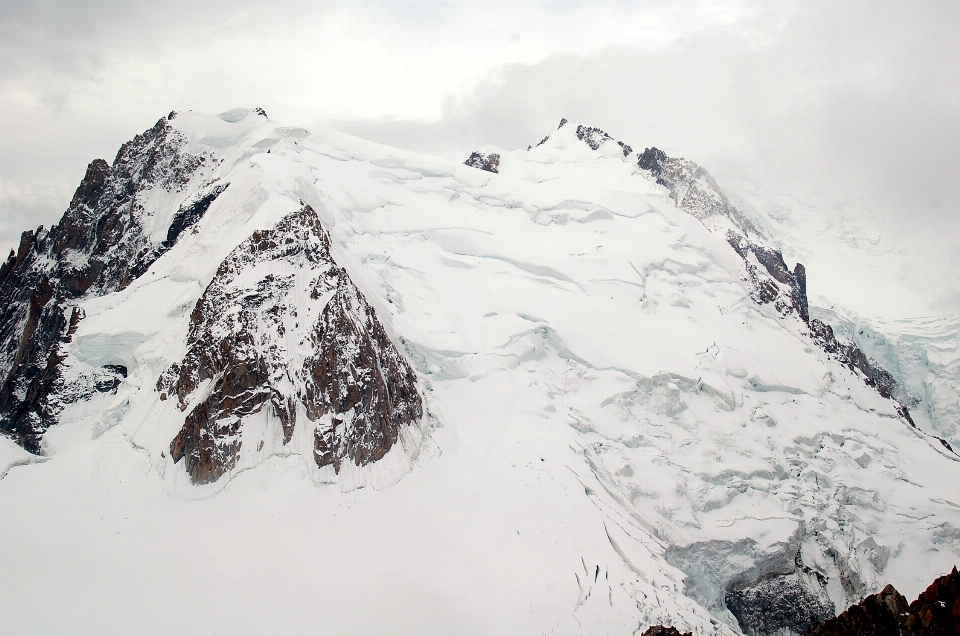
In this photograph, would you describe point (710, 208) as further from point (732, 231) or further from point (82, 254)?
point (82, 254)

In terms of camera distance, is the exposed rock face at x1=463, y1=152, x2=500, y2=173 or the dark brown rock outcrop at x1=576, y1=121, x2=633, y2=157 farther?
the dark brown rock outcrop at x1=576, y1=121, x2=633, y2=157

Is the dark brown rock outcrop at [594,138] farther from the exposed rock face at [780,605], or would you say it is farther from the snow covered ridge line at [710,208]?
the exposed rock face at [780,605]

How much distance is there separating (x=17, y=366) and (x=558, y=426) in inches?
2188

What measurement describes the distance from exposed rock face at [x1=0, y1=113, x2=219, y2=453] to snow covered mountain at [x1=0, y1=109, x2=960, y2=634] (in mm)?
454

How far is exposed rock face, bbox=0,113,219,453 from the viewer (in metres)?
60.9

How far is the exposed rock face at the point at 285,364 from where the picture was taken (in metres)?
40.7

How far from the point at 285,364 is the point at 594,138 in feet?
230

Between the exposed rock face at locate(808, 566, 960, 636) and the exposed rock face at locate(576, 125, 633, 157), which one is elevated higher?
the exposed rock face at locate(576, 125, 633, 157)

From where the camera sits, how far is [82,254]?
7088cm

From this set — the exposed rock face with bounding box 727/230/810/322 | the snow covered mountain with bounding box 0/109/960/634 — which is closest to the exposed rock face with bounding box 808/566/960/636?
the snow covered mountain with bounding box 0/109/960/634

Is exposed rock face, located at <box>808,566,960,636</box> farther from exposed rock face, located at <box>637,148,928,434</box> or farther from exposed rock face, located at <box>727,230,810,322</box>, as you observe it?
exposed rock face, located at <box>637,148,928,434</box>

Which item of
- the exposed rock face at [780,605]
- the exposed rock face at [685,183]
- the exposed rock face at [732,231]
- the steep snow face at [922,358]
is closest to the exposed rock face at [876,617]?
the exposed rock face at [780,605]

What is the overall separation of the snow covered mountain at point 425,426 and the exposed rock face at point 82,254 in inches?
17.9

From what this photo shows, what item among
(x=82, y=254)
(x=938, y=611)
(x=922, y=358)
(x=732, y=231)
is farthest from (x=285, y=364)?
(x=922, y=358)
